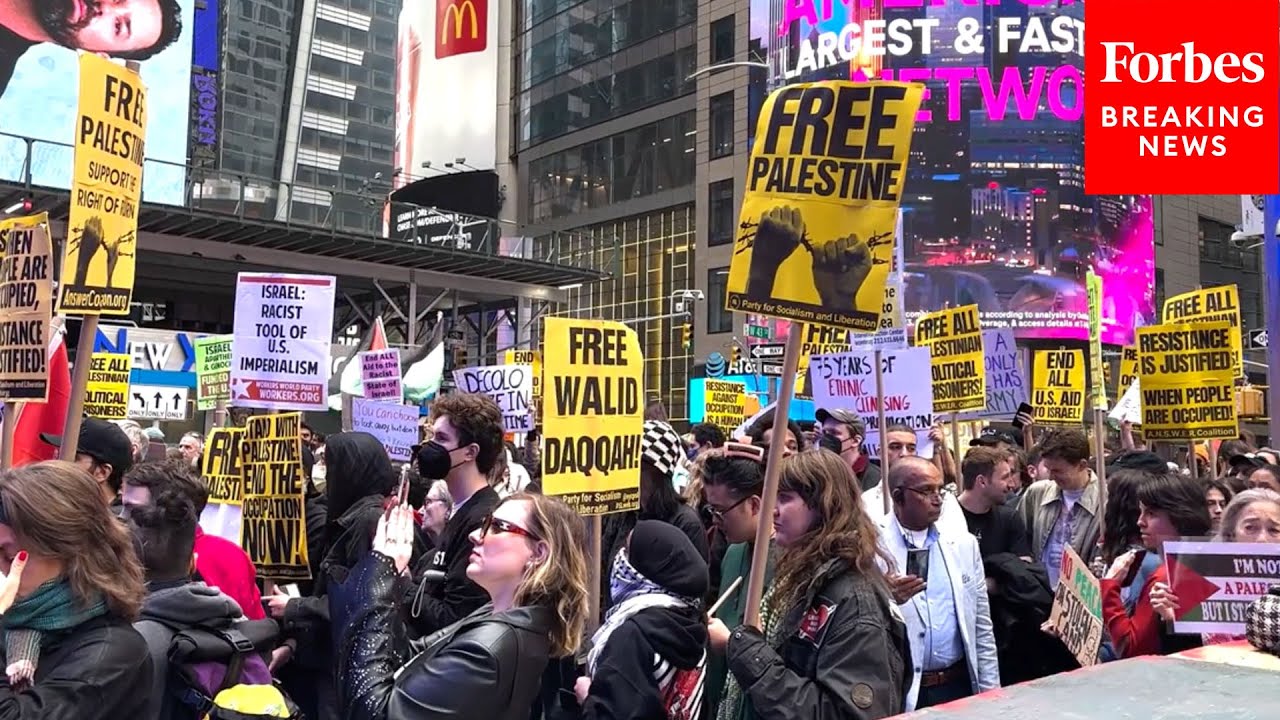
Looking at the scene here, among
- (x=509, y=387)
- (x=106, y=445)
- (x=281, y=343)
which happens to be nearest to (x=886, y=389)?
(x=509, y=387)

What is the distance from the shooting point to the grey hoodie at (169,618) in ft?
12.2

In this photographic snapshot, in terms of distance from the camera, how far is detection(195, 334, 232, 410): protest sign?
13156 mm

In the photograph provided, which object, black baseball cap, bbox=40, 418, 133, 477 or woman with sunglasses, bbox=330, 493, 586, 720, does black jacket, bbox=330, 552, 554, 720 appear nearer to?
woman with sunglasses, bbox=330, 493, 586, 720

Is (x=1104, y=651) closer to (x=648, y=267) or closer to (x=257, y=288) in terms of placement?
(x=257, y=288)

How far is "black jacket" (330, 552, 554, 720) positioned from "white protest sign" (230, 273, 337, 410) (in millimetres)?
5872

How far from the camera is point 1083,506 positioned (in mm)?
8102

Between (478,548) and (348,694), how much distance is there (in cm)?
55

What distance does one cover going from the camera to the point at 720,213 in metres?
47.3

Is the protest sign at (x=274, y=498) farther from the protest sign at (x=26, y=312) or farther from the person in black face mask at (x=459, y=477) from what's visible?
the protest sign at (x=26, y=312)

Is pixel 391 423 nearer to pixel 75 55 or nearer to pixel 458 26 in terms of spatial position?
pixel 75 55

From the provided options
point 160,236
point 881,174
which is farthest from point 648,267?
point 881,174

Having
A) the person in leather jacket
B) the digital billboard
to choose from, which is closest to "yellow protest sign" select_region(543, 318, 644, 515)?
the person in leather jacket

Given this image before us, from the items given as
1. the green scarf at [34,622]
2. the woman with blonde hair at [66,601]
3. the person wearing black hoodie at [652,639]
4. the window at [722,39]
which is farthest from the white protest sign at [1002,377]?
the window at [722,39]

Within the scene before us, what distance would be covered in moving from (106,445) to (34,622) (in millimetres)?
2828
